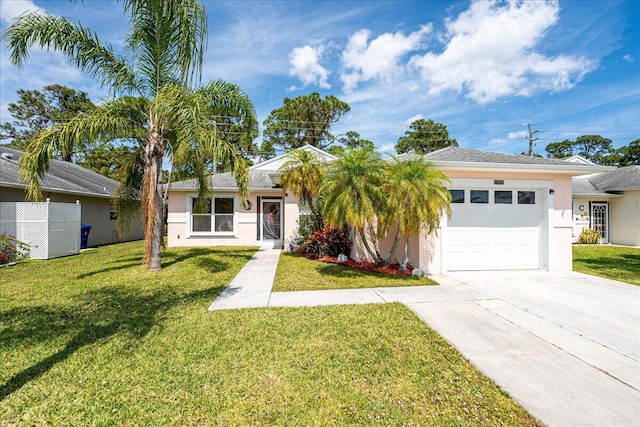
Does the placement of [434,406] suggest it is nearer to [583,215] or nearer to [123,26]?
[123,26]

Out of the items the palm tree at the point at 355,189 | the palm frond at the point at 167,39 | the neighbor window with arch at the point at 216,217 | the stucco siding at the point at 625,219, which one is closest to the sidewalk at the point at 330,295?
the palm tree at the point at 355,189

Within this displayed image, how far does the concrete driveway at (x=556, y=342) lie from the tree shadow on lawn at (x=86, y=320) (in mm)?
4899

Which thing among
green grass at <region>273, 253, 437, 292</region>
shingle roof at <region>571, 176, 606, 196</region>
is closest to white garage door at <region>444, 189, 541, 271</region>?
green grass at <region>273, 253, 437, 292</region>

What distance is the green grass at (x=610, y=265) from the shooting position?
8361 mm

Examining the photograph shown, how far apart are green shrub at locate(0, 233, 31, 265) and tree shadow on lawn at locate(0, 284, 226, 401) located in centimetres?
671

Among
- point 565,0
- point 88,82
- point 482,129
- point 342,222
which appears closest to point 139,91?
point 88,82

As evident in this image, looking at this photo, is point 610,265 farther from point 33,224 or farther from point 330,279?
point 33,224

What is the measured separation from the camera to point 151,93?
866 centimetres

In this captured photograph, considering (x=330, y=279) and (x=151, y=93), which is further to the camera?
(x=151, y=93)

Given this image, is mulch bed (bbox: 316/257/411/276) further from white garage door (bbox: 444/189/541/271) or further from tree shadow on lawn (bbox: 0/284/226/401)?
tree shadow on lawn (bbox: 0/284/226/401)

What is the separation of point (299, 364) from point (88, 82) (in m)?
10.5

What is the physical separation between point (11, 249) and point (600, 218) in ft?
96.4

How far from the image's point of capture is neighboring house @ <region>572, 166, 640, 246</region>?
53.0 feet

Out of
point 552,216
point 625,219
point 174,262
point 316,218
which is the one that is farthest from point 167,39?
point 625,219
